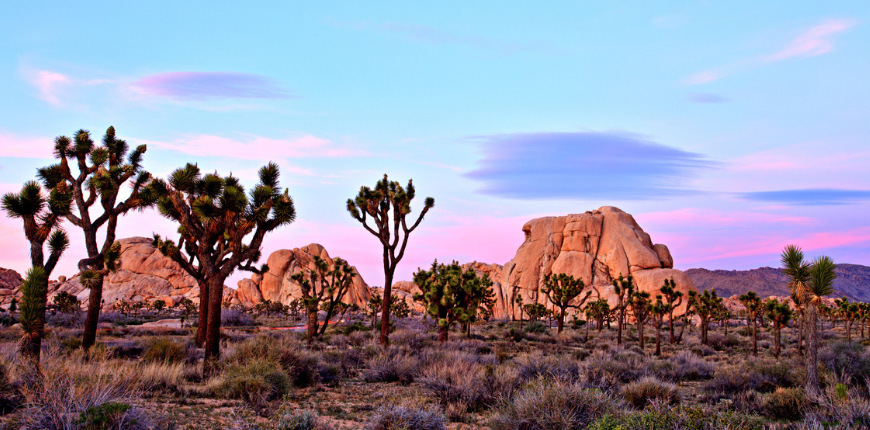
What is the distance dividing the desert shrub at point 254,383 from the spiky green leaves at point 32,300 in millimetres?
4598

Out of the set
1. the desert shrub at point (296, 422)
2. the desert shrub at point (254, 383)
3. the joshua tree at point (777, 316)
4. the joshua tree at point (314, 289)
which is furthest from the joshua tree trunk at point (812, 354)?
the joshua tree at point (314, 289)

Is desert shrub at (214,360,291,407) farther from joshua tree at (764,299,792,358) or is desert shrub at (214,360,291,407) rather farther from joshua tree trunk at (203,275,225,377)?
joshua tree at (764,299,792,358)

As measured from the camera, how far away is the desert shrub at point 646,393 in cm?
1008

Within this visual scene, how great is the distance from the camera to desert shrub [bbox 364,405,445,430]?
24.6 feet

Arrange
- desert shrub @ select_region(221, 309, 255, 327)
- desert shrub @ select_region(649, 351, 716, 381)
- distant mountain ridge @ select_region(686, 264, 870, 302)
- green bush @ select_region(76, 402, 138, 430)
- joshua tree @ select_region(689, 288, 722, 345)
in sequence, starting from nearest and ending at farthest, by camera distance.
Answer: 1. green bush @ select_region(76, 402, 138, 430)
2. desert shrub @ select_region(649, 351, 716, 381)
3. joshua tree @ select_region(689, 288, 722, 345)
4. desert shrub @ select_region(221, 309, 255, 327)
5. distant mountain ridge @ select_region(686, 264, 870, 302)

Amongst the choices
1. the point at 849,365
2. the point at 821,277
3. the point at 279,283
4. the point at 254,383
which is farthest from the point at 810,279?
the point at 279,283

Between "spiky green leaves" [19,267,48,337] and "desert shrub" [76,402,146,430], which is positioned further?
"spiky green leaves" [19,267,48,337]

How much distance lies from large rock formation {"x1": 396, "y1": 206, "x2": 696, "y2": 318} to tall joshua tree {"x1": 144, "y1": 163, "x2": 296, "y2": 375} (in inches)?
2635

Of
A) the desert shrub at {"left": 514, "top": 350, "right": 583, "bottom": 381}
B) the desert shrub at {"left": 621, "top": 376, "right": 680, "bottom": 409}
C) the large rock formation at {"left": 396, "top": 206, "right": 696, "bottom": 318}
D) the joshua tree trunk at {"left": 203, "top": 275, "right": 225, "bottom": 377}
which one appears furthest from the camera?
the large rock formation at {"left": 396, "top": 206, "right": 696, "bottom": 318}

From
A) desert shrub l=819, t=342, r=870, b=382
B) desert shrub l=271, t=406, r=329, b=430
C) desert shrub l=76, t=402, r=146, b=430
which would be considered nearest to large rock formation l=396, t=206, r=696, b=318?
desert shrub l=819, t=342, r=870, b=382

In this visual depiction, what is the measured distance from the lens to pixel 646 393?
10.2m

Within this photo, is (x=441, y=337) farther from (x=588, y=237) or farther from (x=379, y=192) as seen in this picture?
(x=588, y=237)

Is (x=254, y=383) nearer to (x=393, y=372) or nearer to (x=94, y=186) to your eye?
(x=393, y=372)

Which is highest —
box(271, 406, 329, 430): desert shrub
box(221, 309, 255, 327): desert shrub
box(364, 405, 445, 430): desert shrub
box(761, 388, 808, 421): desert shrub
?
box(271, 406, 329, 430): desert shrub
